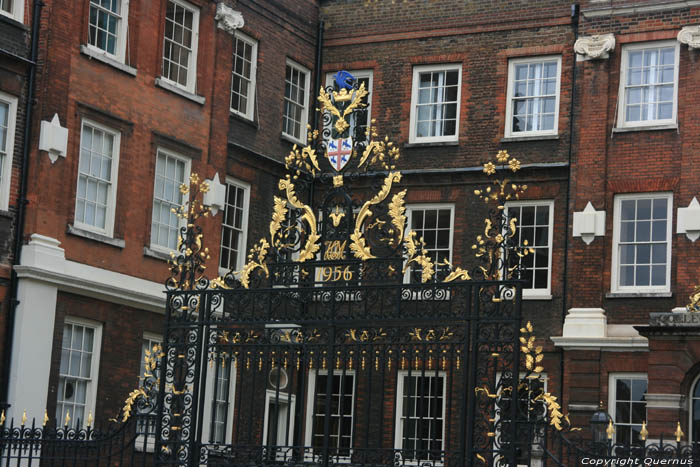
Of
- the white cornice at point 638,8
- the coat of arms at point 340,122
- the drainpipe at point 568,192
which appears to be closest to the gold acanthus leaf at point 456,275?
the coat of arms at point 340,122

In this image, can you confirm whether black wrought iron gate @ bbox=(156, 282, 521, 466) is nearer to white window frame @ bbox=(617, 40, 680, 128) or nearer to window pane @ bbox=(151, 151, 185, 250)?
window pane @ bbox=(151, 151, 185, 250)

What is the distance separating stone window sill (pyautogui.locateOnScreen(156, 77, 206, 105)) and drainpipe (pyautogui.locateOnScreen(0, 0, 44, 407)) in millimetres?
3168

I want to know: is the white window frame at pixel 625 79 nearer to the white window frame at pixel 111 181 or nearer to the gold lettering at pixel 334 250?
the white window frame at pixel 111 181

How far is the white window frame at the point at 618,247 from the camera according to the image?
89.9ft

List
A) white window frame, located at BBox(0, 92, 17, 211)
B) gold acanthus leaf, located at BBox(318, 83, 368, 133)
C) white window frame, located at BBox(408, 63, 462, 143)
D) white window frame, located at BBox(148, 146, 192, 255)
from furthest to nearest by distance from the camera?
white window frame, located at BBox(408, 63, 462, 143)
white window frame, located at BBox(148, 146, 192, 255)
white window frame, located at BBox(0, 92, 17, 211)
gold acanthus leaf, located at BBox(318, 83, 368, 133)

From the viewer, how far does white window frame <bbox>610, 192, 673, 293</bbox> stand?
27406 mm

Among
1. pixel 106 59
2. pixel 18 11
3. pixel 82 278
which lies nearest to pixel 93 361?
pixel 82 278

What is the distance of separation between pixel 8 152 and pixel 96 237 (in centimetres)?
237

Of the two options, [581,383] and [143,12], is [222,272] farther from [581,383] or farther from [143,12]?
[581,383]

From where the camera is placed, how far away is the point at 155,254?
85.4 ft

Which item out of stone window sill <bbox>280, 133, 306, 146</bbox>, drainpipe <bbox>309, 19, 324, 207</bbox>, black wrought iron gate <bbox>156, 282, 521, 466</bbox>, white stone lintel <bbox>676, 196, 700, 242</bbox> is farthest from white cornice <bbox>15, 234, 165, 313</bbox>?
white stone lintel <bbox>676, 196, 700, 242</bbox>

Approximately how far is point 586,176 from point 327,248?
1340cm

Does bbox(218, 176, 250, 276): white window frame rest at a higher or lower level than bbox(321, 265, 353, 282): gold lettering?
higher

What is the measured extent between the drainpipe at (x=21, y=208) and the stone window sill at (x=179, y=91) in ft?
A: 10.4
